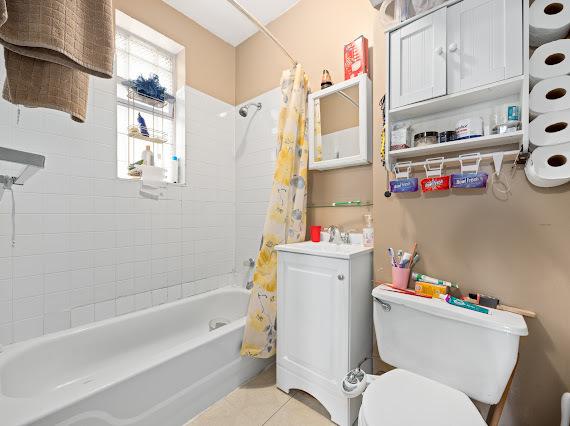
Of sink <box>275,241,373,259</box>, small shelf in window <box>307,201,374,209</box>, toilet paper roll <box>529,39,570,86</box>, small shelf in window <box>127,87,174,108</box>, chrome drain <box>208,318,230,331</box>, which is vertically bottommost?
chrome drain <box>208,318,230,331</box>

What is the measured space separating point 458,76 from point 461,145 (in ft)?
0.92

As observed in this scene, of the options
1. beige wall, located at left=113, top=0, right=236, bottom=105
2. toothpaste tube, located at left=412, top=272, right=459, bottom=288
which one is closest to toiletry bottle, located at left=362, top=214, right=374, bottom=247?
toothpaste tube, located at left=412, top=272, right=459, bottom=288

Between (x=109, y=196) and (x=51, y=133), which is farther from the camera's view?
(x=109, y=196)

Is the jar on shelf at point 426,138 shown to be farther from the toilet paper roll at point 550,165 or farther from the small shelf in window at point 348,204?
the small shelf in window at point 348,204

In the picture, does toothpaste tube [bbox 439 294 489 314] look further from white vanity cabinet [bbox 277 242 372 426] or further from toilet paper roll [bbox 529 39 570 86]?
toilet paper roll [bbox 529 39 570 86]

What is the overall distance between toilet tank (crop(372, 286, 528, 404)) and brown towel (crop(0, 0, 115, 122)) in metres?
1.35

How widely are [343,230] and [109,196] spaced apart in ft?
5.21

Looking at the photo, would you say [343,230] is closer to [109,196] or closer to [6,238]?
[109,196]

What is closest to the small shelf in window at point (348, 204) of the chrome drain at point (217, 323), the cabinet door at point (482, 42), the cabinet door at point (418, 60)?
the cabinet door at point (418, 60)

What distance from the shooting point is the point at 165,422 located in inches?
50.1

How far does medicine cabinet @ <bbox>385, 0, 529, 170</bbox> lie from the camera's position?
94 centimetres

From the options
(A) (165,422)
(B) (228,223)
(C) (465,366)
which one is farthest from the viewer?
(B) (228,223)

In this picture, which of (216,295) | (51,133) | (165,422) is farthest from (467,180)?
(51,133)

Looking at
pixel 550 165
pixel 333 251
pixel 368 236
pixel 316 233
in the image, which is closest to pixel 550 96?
pixel 550 165
